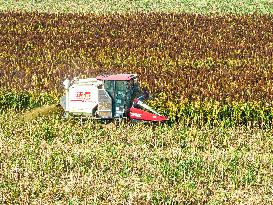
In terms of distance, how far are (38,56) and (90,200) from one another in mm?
12667

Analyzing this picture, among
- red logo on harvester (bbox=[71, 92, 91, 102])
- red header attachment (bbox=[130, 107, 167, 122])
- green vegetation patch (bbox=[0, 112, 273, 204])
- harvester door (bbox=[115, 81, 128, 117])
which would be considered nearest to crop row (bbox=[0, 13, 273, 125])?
red header attachment (bbox=[130, 107, 167, 122])

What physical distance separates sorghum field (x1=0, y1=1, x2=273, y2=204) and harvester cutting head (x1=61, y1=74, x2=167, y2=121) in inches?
12.7

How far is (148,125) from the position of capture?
14.1m

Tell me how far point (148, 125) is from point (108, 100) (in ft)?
3.80

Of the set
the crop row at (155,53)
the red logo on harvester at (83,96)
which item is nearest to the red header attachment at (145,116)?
the crop row at (155,53)

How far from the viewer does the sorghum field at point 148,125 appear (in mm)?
10078

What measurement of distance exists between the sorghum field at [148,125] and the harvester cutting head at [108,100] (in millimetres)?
322

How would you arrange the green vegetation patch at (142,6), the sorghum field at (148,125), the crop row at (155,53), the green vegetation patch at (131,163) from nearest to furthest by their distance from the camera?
the green vegetation patch at (131,163) < the sorghum field at (148,125) < the crop row at (155,53) < the green vegetation patch at (142,6)

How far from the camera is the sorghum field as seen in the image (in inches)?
397

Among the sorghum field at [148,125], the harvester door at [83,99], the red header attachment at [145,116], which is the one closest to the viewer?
the sorghum field at [148,125]

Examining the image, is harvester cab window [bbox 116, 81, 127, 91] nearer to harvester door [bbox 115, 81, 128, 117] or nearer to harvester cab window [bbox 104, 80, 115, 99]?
harvester door [bbox 115, 81, 128, 117]

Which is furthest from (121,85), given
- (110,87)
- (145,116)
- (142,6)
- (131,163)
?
(142,6)

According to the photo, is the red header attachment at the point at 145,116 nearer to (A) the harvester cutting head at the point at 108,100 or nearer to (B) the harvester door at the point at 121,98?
(A) the harvester cutting head at the point at 108,100

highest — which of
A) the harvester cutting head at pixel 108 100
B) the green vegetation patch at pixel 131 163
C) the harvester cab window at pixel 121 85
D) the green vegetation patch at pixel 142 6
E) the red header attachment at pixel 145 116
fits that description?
the green vegetation patch at pixel 142 6
